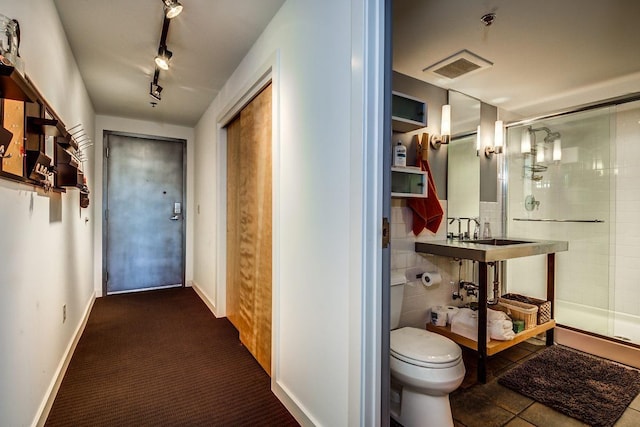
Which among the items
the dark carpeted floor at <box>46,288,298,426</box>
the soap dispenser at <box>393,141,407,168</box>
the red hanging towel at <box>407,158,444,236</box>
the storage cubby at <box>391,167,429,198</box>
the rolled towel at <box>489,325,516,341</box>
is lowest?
the dark carpeted floor at <box>46,288,298,426</box>

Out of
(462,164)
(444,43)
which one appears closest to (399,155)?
(444,43)

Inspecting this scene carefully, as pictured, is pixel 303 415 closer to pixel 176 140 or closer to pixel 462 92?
pixel 462 92

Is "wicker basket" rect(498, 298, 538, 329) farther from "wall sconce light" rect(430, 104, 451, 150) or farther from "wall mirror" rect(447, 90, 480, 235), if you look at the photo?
"wall sconce light" rect(430, 104, 451, 150)

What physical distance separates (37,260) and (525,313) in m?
3.21

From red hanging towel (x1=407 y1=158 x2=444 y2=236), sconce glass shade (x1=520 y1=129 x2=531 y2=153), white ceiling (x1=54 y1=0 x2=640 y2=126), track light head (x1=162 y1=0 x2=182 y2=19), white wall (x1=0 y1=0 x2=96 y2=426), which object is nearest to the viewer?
A: white wall (x1=0 y1=0 x2=96 y2=426)

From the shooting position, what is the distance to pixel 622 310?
9.48 feet

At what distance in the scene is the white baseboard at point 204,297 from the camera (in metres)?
3.38

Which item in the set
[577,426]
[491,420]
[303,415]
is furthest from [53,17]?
[577,426]

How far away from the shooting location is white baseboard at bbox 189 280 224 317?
3378mm

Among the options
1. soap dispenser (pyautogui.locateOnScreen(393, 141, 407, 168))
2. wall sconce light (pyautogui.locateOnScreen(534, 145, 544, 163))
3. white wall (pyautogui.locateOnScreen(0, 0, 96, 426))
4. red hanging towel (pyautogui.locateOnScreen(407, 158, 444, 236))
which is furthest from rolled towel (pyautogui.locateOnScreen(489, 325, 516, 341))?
white wall (pyautogui.locateOnScreen(0, 0, 96, 426))

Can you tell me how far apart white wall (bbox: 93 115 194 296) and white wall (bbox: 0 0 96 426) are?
→ 5.27ft

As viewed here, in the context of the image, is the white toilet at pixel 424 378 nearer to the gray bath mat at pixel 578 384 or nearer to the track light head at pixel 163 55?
the gray bath mat at pixel 578 384

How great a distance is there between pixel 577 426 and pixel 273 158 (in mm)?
2241

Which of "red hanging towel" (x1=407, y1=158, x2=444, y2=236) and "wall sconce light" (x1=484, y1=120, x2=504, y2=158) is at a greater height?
"wall sconce light" (x1=484, y1=120, x2=504, y2=158)
